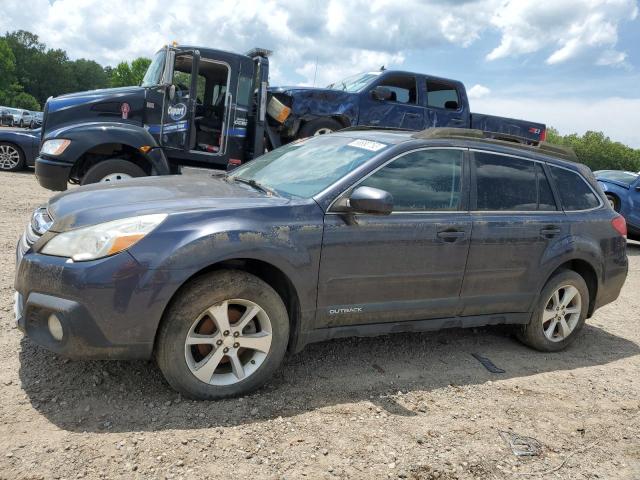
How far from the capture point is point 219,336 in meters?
3.18

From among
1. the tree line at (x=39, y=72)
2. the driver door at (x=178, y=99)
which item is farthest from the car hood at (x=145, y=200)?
the tree line at (x=39, y=72)

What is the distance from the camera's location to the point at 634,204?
1136cm

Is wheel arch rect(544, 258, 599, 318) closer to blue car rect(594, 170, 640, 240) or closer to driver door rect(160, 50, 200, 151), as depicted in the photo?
driver door rect(160, 50, 200, 151)

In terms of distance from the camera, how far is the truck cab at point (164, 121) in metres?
7.39

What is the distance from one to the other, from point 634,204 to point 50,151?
10.7m

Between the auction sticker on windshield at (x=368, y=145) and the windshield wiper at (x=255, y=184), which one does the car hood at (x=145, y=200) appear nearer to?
the windshield wiper at (x=255, y=184)

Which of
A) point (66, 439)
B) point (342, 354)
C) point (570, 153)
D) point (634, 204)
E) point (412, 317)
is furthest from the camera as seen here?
point (634, 204)

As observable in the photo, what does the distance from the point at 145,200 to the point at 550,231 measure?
3086 mm

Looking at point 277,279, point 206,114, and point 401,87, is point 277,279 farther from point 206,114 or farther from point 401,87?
point 401,87

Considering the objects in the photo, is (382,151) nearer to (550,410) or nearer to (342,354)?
(342,354)

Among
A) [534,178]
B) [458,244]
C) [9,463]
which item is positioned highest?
[534,178]

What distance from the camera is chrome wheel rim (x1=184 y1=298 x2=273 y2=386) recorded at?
3.14m

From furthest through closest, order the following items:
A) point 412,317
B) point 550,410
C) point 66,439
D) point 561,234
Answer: point 561,234, point 412,317, point 550,410, point 66,439

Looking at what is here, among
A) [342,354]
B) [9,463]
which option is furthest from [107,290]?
[342,354]
